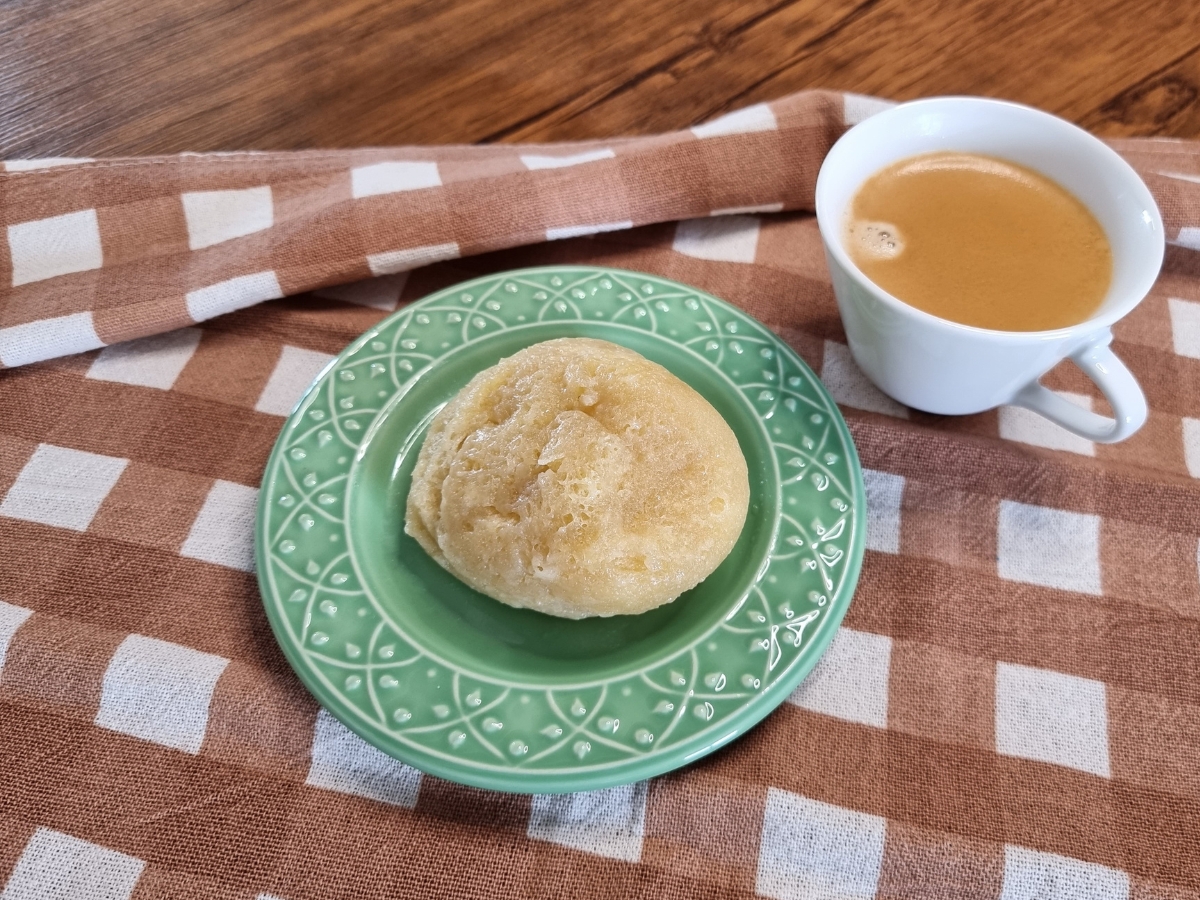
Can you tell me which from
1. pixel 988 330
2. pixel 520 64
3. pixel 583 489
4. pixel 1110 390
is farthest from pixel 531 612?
pixel 520 64

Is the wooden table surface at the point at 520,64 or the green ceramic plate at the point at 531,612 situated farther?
the wooden table surface at the point at 520,64

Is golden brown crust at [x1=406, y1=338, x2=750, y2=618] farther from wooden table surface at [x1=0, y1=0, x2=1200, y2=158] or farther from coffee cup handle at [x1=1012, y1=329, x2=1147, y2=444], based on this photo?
wooden table surface at [x1=0, y1=0, x2=1200, y2=158]

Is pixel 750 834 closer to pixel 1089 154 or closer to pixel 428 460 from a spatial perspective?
pixel 428 460

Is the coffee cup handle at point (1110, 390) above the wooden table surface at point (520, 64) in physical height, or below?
below

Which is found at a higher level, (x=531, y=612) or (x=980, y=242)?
(x=980, y=242)

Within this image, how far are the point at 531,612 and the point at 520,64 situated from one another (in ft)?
4.22

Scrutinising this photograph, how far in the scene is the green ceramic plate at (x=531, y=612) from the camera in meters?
0.96

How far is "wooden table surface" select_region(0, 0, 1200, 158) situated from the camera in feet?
5.61

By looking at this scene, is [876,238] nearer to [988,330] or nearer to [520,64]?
[988,330]

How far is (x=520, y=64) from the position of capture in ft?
5.97

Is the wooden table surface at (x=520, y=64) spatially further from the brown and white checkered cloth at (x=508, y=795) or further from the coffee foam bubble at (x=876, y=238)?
the coffee foam bubble at (x=876, y=238)

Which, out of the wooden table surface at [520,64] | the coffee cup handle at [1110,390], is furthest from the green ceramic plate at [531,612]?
the wooden table surface at [520,64]

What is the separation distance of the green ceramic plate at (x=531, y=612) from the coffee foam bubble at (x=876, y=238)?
0.19 meters

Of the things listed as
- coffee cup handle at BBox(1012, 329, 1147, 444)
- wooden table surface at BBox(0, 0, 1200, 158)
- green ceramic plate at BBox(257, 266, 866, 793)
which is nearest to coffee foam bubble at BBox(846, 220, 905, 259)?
green ceramic plate at BBox(257, 266, 866, 793)
